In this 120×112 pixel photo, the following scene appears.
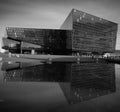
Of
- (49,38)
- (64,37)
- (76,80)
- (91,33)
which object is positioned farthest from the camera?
(91,33)

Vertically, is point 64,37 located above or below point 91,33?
below

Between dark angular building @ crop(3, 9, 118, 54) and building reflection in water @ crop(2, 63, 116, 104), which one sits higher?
dark angular building @ crop(3, 9, 118, 54)

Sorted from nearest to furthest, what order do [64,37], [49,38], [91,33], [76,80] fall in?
[76,80] → [49,38] → [64,37] → [91,33]

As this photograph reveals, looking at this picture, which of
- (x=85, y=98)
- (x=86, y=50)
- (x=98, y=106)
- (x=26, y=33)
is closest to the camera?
(x=98, y=106)

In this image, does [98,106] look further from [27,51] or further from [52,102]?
[27,51]

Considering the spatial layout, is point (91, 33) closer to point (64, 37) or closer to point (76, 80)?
point (64, 37)

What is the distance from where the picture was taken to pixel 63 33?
3418 inches

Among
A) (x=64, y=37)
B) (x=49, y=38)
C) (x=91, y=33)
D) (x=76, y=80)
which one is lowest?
(x=76, y=80)

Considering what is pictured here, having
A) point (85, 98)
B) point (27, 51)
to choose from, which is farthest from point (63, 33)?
point (85, 98)

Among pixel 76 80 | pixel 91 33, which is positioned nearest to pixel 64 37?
pixel 91 33

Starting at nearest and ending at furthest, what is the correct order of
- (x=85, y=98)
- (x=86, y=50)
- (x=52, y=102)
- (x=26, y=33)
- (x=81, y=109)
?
1. (x=81, y=109)
2. (x=52, y=102)
3. (x=85, y=98)
4. (x=26, y=33)
5. (x=86, y=50)

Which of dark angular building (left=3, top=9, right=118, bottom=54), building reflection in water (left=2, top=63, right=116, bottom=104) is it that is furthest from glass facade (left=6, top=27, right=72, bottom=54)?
building reflection in water (left=2, top=63, right=116, bottom=104)

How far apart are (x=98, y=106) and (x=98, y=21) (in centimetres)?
10080

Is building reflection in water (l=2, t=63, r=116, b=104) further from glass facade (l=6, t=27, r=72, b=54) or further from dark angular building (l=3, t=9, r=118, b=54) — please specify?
glass facade (l=6, t=27, r=72, b=54)
